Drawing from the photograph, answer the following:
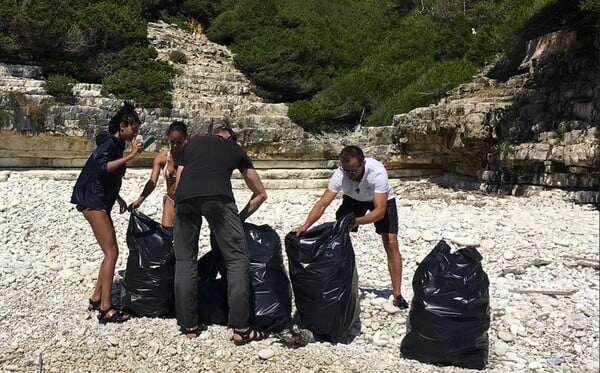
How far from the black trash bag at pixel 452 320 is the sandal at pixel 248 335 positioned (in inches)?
37.3

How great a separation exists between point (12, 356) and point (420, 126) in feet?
29.6

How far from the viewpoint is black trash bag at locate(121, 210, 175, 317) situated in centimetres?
377

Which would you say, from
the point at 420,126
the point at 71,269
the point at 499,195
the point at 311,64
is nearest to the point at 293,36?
the point at 311,64

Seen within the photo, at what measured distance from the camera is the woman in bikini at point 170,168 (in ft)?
14.4

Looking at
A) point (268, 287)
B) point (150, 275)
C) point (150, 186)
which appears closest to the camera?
point (268, 287)

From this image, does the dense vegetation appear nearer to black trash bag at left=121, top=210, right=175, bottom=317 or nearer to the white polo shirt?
the white polo shirt

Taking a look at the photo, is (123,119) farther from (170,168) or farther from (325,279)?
(325,279)

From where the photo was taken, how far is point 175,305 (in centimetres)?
371

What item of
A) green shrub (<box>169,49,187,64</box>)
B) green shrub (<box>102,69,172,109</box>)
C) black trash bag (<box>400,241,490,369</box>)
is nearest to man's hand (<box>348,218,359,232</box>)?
black trash bag (<box>400,241,490,369</box>)

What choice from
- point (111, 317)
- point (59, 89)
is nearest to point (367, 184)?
point (111, 317)

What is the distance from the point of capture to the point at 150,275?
3764mm

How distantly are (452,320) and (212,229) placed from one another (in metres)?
1.64

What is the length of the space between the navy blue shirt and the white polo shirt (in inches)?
63.7

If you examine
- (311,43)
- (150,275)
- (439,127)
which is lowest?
(150,275)
